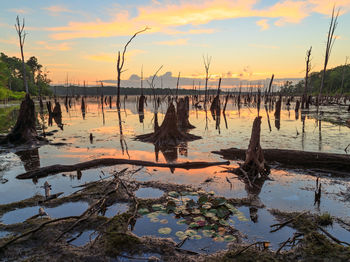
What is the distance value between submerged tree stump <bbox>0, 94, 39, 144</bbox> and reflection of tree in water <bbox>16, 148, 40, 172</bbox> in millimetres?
1581

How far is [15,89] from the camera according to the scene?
72125mm

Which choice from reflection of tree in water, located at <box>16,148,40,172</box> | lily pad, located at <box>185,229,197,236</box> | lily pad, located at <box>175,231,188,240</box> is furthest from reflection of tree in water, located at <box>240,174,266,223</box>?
reflection of tree in water, located at <box>16,148,40,172</box>

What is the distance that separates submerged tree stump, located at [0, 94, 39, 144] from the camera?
13953mm

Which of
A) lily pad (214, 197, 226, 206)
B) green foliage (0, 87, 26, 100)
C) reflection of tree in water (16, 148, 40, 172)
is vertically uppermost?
green foliage (0, 87, 26, 100)

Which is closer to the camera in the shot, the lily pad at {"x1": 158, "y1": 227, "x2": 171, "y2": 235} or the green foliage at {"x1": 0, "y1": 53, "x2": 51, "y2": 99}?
the lily pad at {"x1": 158, "y1": 227, "x2": 171, "y2": 235}

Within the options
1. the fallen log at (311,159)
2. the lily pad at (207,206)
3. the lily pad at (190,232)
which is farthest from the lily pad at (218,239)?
the fallen log at (311,159)

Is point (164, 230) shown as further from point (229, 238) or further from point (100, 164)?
point (100, 164)

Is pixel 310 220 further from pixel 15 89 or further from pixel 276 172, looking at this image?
pixel 15 89

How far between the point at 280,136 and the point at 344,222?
1214cm

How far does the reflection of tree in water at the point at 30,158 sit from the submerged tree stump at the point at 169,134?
6.16 m

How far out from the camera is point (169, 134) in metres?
14.9

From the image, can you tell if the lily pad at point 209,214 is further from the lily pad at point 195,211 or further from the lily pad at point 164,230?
the lily pad at point 164,230

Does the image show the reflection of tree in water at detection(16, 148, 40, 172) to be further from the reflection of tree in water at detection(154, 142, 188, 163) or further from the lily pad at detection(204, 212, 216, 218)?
the lily pad at detection(204, 212, 216, 218)

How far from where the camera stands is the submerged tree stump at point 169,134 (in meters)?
14.5
